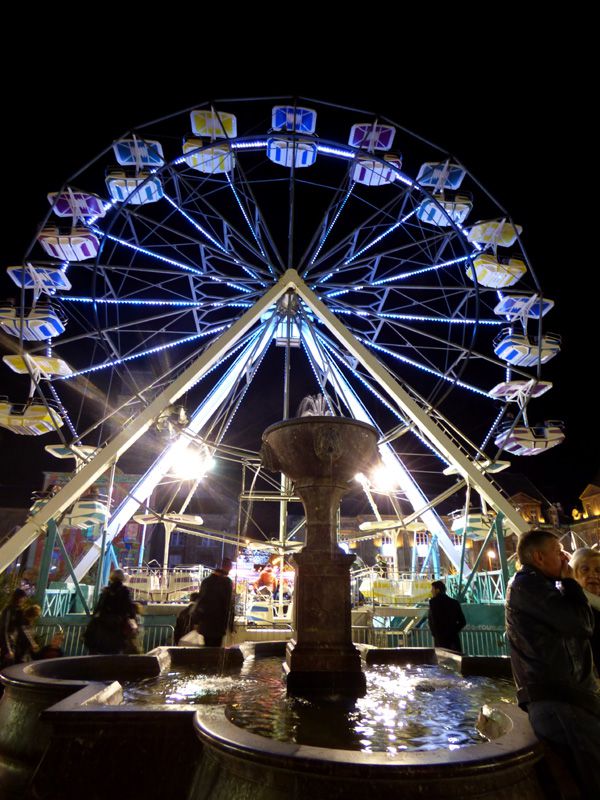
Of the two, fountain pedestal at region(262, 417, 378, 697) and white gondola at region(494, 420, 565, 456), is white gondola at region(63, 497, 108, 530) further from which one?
white gondola at region(494, 420, 565, 456)

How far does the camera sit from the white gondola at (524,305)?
14094 mm

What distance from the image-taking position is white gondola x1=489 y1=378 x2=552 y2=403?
13859 millimetres

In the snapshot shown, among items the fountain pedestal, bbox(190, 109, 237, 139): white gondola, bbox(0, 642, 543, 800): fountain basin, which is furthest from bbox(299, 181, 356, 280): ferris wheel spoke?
bbox(0, 642, 543, 800): fountain basin

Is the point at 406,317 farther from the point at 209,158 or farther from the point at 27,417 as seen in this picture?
the point at 27,417

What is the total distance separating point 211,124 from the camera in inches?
518

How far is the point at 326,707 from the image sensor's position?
15.0ft

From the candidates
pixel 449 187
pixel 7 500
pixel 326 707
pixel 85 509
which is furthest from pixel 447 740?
pixel 7 500

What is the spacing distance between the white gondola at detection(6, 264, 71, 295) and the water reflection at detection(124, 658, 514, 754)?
10939 millimetres

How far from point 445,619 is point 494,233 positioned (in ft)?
35.5

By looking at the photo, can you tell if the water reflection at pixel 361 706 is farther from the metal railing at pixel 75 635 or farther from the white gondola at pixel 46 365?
the white gondola at pixel 46 365

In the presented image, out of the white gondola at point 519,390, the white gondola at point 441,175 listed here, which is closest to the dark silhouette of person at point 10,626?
the white gondola at point 519,390

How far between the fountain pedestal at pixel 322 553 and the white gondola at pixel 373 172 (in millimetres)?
9627

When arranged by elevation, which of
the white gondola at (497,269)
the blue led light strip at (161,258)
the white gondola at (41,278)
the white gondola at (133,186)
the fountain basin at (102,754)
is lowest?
the fountain basin at (102,754)

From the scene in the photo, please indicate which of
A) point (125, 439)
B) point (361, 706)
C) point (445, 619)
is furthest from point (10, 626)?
point (445, 619)
